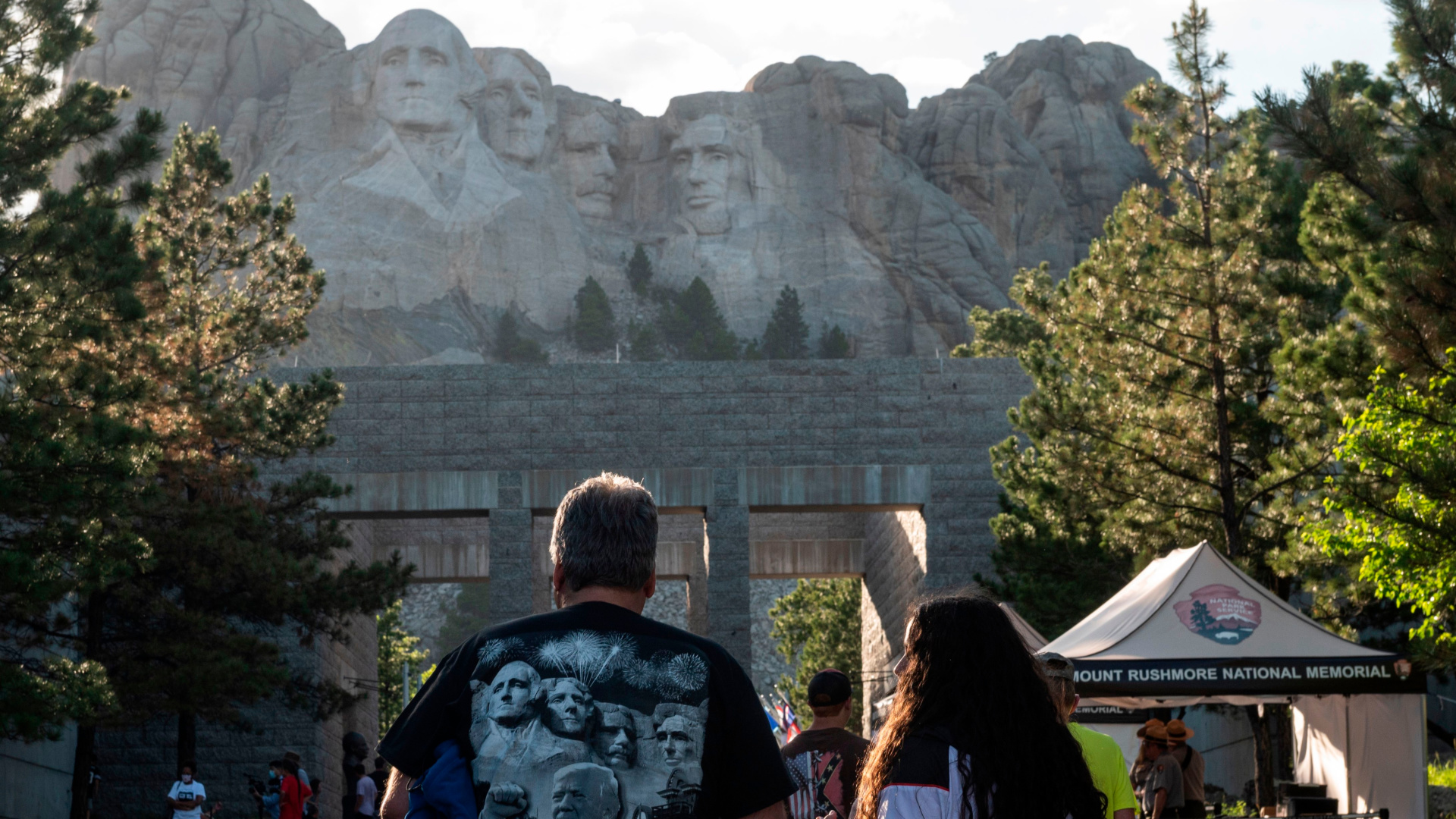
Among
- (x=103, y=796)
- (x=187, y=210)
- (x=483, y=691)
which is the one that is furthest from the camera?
(x=103, y=796)

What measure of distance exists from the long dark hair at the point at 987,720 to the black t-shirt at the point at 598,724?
397 mm

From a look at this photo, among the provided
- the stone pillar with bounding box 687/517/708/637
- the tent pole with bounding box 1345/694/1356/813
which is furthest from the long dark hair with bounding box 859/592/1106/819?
the stone pillar with bounding box 687/517/708/637

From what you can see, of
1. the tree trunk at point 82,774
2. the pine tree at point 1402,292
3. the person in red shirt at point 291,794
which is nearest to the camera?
the pine tree at point 1402,292

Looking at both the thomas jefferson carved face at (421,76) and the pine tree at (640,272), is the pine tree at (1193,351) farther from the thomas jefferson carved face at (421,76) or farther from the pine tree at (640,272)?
the thomas jefferson carved face at (421,76)

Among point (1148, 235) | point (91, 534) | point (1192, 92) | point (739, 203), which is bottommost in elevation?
point (91, 534)

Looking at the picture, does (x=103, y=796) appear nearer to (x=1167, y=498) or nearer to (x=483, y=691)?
(x=1167, y=498)

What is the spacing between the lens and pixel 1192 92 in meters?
17.8

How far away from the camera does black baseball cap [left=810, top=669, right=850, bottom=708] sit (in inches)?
222

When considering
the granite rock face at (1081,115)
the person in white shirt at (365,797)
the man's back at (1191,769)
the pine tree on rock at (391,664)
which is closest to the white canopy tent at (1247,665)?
the man's back at (1191,769)

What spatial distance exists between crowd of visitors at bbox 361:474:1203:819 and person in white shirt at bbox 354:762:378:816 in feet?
30.8

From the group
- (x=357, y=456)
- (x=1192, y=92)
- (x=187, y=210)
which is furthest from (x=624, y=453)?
(x=1192, y=92)

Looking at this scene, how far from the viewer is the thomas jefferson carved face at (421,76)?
93375 millimetres

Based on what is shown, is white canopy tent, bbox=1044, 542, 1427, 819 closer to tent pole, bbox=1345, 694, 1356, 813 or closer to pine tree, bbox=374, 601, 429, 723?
tent pole, bbox=1345, 694, 1356, 813

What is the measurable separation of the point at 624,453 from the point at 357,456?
187 inches
